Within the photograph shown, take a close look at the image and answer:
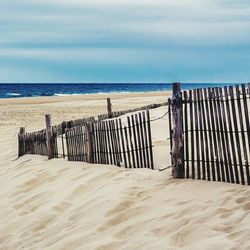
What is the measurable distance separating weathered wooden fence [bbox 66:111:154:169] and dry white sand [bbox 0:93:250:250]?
231 millimetres

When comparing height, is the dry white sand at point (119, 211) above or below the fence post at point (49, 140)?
below

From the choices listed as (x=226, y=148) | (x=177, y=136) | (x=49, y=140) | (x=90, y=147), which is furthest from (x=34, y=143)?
(x=226, y=148)

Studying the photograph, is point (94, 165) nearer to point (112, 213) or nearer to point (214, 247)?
point (112, 213)

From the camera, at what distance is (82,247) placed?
4.90 metres

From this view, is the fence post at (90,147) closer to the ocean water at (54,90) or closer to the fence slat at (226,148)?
the fence slat at (226,148)

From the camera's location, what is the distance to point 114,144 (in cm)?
823

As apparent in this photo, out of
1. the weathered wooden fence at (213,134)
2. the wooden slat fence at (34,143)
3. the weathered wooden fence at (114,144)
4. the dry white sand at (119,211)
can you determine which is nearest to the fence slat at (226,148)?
the weathered wooden fence at (213,134)

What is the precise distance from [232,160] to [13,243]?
2.60m

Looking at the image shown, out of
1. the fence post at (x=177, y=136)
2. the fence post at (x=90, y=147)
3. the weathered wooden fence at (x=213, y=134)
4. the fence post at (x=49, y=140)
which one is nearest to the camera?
the weathered wooden fence at (x=213, y=134)

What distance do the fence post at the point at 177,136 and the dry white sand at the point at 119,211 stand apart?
0.62 feet

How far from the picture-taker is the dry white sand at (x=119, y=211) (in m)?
4.51

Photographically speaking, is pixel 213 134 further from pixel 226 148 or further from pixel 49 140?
pixel 49 140

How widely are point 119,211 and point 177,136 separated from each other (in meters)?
1.32

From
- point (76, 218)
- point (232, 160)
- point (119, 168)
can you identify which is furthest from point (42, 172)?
point (232, 160)
